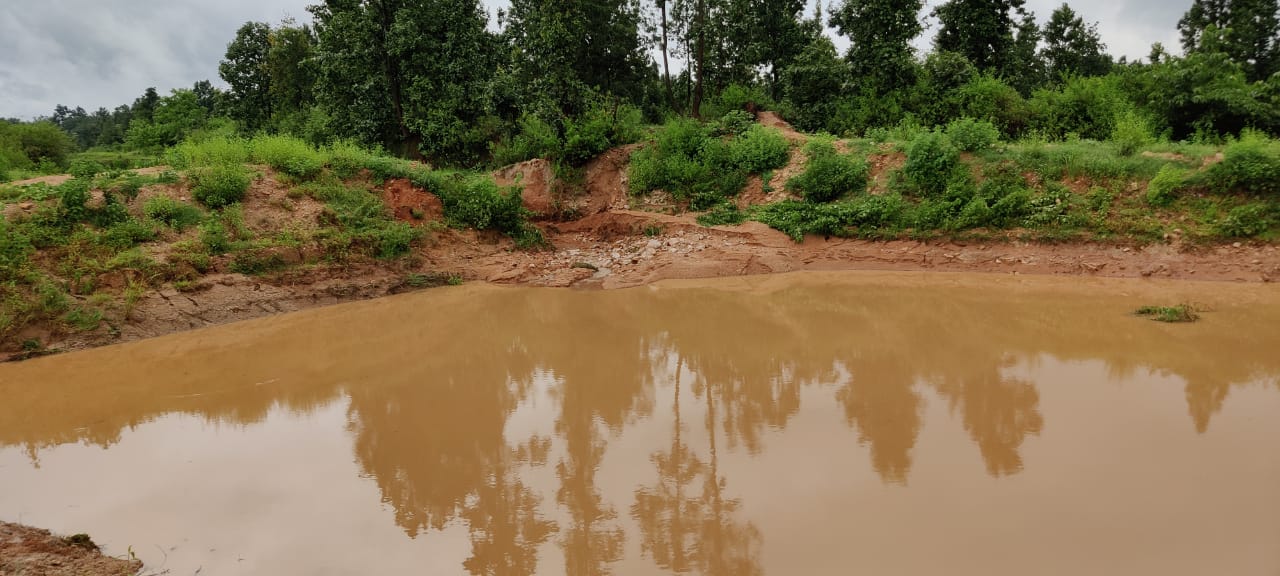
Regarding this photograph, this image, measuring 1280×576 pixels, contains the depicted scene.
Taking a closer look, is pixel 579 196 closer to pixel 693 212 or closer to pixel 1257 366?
pixel 693 212

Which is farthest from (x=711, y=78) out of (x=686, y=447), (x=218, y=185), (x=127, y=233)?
(x=686, y=447)

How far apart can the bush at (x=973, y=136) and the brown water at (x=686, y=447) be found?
18.2 feet

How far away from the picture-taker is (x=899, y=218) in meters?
13.9

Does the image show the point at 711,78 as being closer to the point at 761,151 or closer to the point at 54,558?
the point at 761,151

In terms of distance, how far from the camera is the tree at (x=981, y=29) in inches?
811

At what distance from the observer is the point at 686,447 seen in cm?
521

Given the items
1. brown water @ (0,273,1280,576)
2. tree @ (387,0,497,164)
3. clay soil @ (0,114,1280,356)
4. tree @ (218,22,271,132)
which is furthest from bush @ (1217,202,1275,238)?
tree @ (218,22,271,132)

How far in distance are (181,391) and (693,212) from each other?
38.1ft

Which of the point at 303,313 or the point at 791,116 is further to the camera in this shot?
the point at 791,116

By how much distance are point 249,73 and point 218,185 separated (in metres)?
25.5

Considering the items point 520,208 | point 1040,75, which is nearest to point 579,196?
point 520,208

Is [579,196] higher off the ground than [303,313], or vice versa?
[579,196]

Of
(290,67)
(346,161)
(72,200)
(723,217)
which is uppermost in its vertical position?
(290,67)

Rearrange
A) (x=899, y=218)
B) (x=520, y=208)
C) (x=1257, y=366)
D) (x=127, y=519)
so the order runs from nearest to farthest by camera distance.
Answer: (x=127, y=519) < (x=1257, y=366) < (x=899, y=218) < (x=520, y=208)
